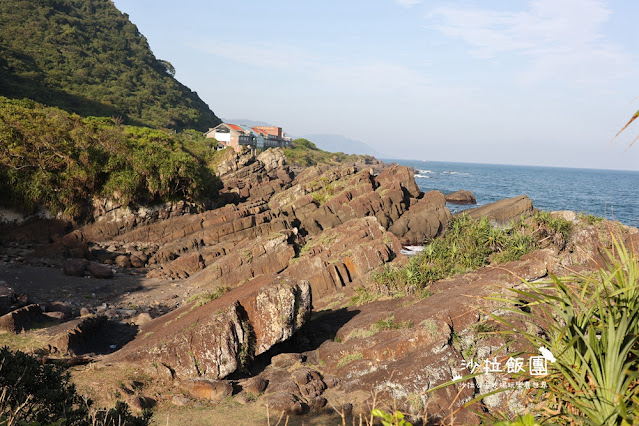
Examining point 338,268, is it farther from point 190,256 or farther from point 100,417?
point 100,417

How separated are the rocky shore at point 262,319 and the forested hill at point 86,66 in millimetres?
47975

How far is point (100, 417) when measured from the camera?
6.26 m

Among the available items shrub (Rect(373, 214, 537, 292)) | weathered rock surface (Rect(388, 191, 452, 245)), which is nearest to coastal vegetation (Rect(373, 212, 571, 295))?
shrub (Rect(373, 214, 537, 292))

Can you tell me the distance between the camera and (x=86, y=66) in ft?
288

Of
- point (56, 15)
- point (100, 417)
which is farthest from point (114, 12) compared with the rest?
point (100, 417)

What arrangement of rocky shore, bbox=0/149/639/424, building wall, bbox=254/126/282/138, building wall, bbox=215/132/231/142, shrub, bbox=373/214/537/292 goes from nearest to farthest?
rocky shore, bbox=0/149/639/424 < shrub, bbox=373/214/537/292 < building wall, bbox=215/132/231/142 < building wall, bbox=254/126/282/138

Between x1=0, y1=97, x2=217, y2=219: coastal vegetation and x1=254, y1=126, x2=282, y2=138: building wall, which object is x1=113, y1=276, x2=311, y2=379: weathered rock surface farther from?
x1=254, y1=126, x2=282, y2=138: building wall

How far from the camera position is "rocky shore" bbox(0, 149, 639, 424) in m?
10.4

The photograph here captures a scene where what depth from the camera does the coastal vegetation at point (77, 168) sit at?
3005 cm

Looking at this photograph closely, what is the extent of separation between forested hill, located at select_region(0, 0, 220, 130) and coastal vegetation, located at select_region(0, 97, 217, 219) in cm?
3545

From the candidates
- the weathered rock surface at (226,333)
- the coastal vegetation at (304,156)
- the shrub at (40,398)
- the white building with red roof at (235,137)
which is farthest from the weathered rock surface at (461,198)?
the shrub at (40,398)

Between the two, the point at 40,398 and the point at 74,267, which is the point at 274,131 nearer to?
the point at 74,267

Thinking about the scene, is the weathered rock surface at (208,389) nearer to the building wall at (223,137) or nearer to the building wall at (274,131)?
the building wall at (223,137)

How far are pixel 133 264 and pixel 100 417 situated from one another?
904 inches
